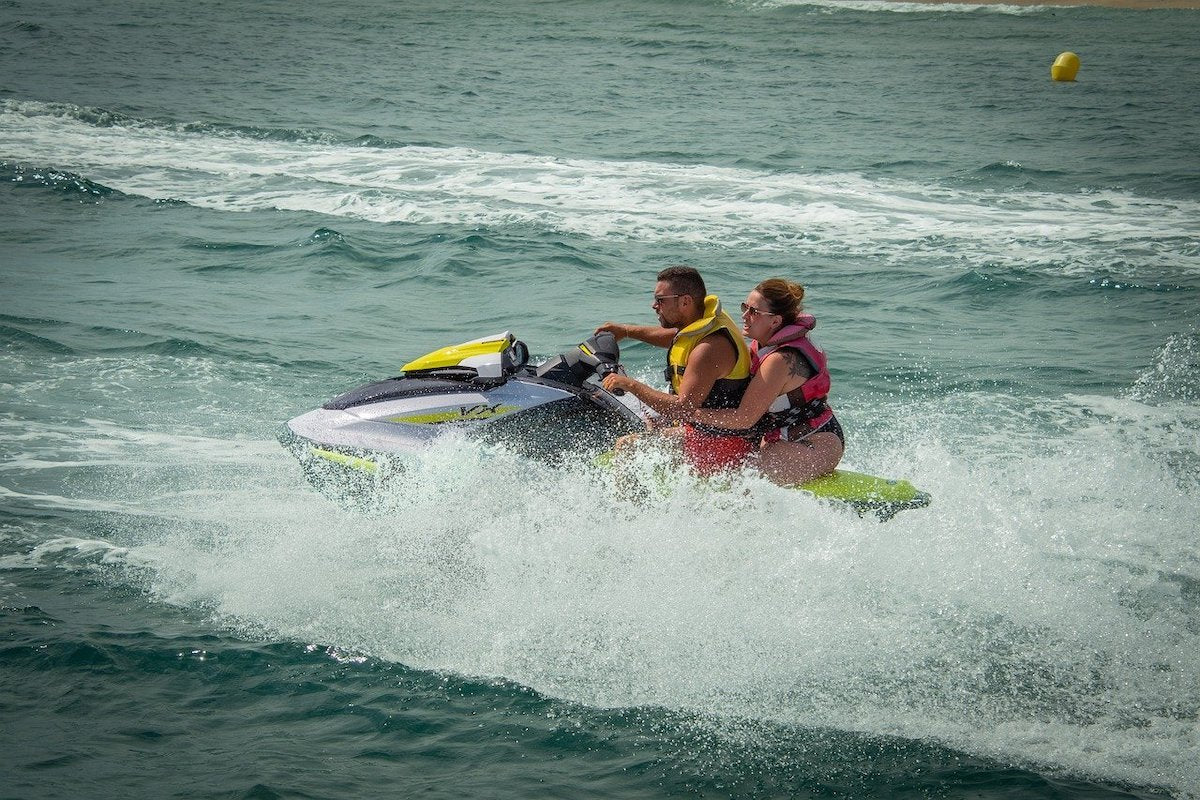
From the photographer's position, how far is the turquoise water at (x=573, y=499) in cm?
402

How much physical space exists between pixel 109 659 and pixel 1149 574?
4.71 metres

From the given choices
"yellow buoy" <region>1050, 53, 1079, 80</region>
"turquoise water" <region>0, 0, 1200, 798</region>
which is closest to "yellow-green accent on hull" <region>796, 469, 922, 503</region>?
"turquoise water" <region>0, 0, 1200, 798</region>

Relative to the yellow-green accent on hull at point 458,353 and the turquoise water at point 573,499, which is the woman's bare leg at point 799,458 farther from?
the yellow-green accent on hull at point 458,353

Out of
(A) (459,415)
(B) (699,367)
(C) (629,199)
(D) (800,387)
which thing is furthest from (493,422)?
(C) (629,199)

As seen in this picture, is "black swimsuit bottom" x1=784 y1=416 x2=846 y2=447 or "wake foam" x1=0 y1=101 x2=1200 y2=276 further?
"wake foam" x1=0 y1=101 x2=1200 y2=276

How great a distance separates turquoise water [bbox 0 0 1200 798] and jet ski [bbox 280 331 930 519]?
13 cm

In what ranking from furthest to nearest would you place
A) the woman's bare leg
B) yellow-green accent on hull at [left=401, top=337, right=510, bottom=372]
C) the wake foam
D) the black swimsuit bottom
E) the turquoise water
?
the wake foam < yellow-green accent on hull at [left=401, top=337, right=510, bottom=372] < the black swimsuit bottom < the woman's bare leg < the turquoise water

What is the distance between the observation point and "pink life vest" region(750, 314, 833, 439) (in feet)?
15.9

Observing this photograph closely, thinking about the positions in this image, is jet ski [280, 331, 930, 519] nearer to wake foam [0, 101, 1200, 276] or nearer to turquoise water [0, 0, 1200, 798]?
turquoise water [0, 0, 1200, 798]

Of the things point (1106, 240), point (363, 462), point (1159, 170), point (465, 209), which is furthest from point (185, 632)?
point (1159, 170)

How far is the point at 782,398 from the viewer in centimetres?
498

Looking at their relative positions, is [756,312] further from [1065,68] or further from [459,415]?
[1065,68]

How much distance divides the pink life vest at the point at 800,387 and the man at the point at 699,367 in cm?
12

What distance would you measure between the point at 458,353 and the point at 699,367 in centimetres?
119
